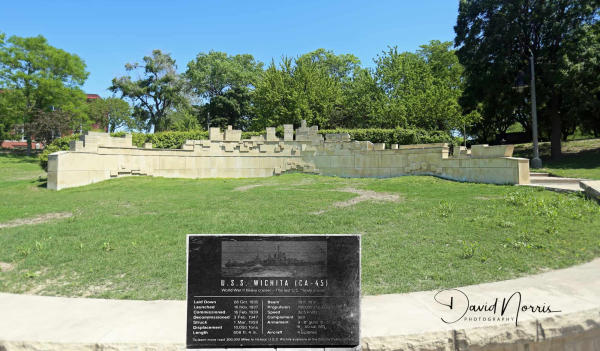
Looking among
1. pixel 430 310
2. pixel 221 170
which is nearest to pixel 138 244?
pixel 430 310

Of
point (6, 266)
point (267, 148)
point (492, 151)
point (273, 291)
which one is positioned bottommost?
point (6, 266)

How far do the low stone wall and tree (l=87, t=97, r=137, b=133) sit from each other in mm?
37343

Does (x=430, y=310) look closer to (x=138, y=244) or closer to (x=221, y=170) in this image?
(x=138, y=244)

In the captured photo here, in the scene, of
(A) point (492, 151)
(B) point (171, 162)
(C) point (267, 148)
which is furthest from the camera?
(C) point (267, 148)

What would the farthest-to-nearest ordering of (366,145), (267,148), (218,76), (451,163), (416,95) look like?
1. (218,76)
2. (416,95)
3. (267,148)
4. (366,145)
5. (451,163)

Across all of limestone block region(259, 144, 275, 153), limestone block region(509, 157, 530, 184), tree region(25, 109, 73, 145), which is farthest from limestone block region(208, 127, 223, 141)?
tree region(25, 109, 73, 145)

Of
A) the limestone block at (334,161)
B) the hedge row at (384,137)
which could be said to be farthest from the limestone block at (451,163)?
the hedge row at (384,137)

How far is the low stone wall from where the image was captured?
14.4 meters

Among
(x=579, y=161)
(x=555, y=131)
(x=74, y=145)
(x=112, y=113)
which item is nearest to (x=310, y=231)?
(x=74, y=145)

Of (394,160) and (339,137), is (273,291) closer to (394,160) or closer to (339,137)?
(394,160)

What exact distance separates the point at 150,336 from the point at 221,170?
17770mm

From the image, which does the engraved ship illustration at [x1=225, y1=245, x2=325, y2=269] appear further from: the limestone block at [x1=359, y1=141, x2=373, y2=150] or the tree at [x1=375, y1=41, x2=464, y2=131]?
the tree at [x1=375, y1=41, x2=464, y2=131]

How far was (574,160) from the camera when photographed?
21000 mm

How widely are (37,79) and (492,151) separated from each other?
41170mm
